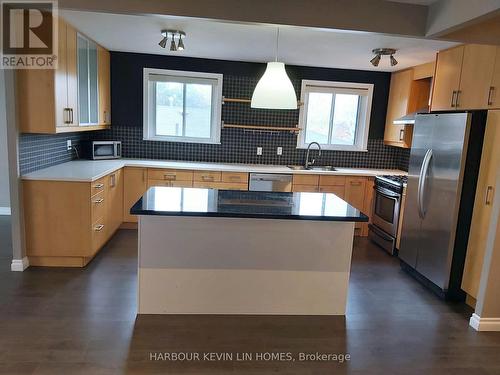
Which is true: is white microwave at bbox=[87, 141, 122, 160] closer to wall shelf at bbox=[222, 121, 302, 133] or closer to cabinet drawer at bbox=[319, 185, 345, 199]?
wall shelf at bbox=[222, 121, 302, 133]

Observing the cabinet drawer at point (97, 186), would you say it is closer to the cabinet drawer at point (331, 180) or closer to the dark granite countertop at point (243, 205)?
the dark granite countertop at point (243, 205)

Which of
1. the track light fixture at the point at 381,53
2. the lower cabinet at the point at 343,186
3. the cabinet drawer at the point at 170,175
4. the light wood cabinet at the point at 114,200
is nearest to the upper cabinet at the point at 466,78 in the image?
the track light fixture at the point at 381,53

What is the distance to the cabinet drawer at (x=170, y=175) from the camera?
461cm

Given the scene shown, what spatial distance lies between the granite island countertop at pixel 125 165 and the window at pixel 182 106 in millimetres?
454

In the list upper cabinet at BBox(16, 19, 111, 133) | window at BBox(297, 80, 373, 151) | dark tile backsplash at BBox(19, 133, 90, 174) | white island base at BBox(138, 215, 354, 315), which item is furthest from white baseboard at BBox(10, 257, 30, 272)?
window at BBox(297, 80, 373, 151)

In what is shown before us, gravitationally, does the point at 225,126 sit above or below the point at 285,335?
above

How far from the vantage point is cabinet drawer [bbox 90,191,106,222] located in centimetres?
351

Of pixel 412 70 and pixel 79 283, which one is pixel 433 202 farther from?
pixel 79 283

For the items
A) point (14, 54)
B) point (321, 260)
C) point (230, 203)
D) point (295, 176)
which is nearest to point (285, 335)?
point (321, 260)

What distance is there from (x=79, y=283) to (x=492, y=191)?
142 inches

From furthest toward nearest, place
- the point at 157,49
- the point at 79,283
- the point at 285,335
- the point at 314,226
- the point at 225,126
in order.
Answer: the point at 225,126 → the point at 157,49 → the point at 79,283 → the point at 314,226 → the point at 285,335

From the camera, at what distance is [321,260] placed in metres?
2.78

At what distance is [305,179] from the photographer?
4.80 m

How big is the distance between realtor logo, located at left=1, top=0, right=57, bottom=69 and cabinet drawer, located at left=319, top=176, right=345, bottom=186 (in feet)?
10.9
